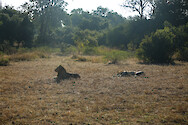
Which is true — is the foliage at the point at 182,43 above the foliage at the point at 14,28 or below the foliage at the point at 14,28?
below

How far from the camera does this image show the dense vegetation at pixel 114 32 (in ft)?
39.8

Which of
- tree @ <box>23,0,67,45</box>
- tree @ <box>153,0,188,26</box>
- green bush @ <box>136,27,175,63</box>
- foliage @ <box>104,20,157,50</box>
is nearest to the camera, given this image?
green bush @ <box>136,27,175,63</box>

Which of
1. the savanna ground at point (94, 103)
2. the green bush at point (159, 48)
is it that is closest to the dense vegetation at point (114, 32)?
the green bush at point (159, 48)

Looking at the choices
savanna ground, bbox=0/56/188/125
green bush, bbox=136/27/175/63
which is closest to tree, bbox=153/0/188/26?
green bush, bbox=136/27/175/63

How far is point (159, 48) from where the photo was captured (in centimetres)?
1190

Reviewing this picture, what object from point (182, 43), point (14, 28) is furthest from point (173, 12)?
point (14, 28)

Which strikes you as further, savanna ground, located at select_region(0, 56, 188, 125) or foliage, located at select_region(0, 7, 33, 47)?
foliage, located at select_region(0, 7, 33, 47)

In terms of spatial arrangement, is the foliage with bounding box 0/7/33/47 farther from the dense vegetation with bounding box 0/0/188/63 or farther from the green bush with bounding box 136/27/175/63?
the green bush with bounding box 136/27/175/63

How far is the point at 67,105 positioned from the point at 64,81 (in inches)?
97.1

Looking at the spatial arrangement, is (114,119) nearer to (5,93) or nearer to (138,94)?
(138,94)

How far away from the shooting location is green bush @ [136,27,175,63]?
11719 mm

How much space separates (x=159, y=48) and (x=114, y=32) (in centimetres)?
1854

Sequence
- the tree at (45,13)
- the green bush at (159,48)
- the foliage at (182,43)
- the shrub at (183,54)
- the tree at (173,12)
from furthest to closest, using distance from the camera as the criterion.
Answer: the tree at (45,13)
the tree at (173,12)
the foliage at (182,43)
the shrub at (183,54)
the green bush at (159,48)

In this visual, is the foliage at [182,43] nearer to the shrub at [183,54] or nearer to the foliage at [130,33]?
the shrub at [183,54]
